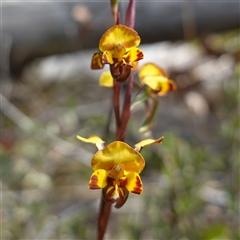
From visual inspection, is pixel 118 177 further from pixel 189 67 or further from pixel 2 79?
pixel 189 67

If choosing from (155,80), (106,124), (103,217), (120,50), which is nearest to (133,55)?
(120,50)

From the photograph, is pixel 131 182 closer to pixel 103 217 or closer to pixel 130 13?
pixel 103 217

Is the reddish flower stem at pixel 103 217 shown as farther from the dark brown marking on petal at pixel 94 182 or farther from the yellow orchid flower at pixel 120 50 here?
Answer: the yellow orchid flower at pixel 120 50

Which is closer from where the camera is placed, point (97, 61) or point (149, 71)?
point (97, 61)

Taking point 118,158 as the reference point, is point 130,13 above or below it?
above

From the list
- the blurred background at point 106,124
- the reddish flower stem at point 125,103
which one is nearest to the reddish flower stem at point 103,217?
the reddish flower stem at point 125,103

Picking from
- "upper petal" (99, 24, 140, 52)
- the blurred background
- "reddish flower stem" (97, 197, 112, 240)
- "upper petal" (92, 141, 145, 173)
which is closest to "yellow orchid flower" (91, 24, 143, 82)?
"upper petal" (99, 24, 140, 52)

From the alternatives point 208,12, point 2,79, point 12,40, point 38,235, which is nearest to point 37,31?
point 12,40
